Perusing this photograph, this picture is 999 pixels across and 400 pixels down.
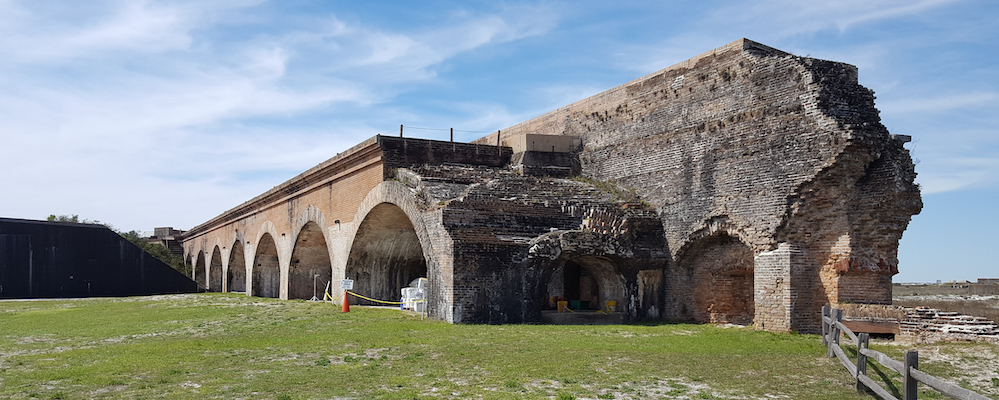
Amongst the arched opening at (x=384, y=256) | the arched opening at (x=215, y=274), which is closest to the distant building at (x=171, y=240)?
the arched opening at (x=215, y=274)

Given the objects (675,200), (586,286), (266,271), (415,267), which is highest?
(675,200)

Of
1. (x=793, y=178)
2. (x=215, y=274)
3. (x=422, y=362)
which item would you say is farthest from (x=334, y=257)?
(x=215, y=274)

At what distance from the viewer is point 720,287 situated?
15.0 meters

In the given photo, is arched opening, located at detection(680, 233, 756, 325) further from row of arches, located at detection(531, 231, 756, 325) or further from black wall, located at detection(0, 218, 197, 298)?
black wall, located at detection(0, 218, 197, 298)

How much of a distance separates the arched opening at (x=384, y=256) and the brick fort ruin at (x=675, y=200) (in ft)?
0.45

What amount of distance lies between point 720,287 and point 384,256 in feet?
34.0

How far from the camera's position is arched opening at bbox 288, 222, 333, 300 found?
25406mm

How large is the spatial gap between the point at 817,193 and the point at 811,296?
5.80 feet

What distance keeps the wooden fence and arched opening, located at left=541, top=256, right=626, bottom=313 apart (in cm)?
574

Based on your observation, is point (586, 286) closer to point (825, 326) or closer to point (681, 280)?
point (681, 280)

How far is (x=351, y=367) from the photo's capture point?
875cm

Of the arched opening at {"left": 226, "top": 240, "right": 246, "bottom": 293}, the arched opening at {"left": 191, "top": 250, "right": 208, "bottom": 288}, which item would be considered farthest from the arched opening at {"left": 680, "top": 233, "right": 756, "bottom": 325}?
the arched opening at {"left": 191, "top": 250, "right": 208, "bottom": 288}

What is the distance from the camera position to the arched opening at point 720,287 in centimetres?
1492

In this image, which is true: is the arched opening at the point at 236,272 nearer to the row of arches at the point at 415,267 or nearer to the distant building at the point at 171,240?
the row of arches at the point at 415,267
